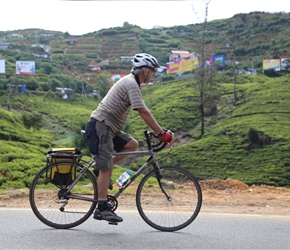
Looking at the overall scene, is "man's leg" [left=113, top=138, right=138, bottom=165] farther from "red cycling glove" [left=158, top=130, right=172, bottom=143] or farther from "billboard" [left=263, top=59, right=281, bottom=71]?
"billboard" [left=263, top=59, right=281, bottom=71]

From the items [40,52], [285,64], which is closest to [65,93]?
[285,64]

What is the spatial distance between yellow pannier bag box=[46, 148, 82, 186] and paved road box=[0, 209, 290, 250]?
1.74 ft

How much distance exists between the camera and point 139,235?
511 cm

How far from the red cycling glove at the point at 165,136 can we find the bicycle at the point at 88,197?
17cm

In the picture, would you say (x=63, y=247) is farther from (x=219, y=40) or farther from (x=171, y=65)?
(x=219, y=40)

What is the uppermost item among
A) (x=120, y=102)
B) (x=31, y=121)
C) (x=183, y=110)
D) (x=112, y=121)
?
(x=120, y=102)

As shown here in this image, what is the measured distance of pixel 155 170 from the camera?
Result: 5.46m

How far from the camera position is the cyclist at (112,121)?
16.8 ft

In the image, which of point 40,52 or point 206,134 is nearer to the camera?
point 206,134

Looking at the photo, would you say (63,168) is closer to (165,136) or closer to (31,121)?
(165,136)

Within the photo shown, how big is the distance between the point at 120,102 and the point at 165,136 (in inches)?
23.3

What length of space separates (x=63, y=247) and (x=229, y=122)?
35.7 meters

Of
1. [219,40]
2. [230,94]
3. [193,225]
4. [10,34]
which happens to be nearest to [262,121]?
[230,94]

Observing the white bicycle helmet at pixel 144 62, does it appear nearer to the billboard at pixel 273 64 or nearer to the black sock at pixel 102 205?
the black sock at pixel 102 205
